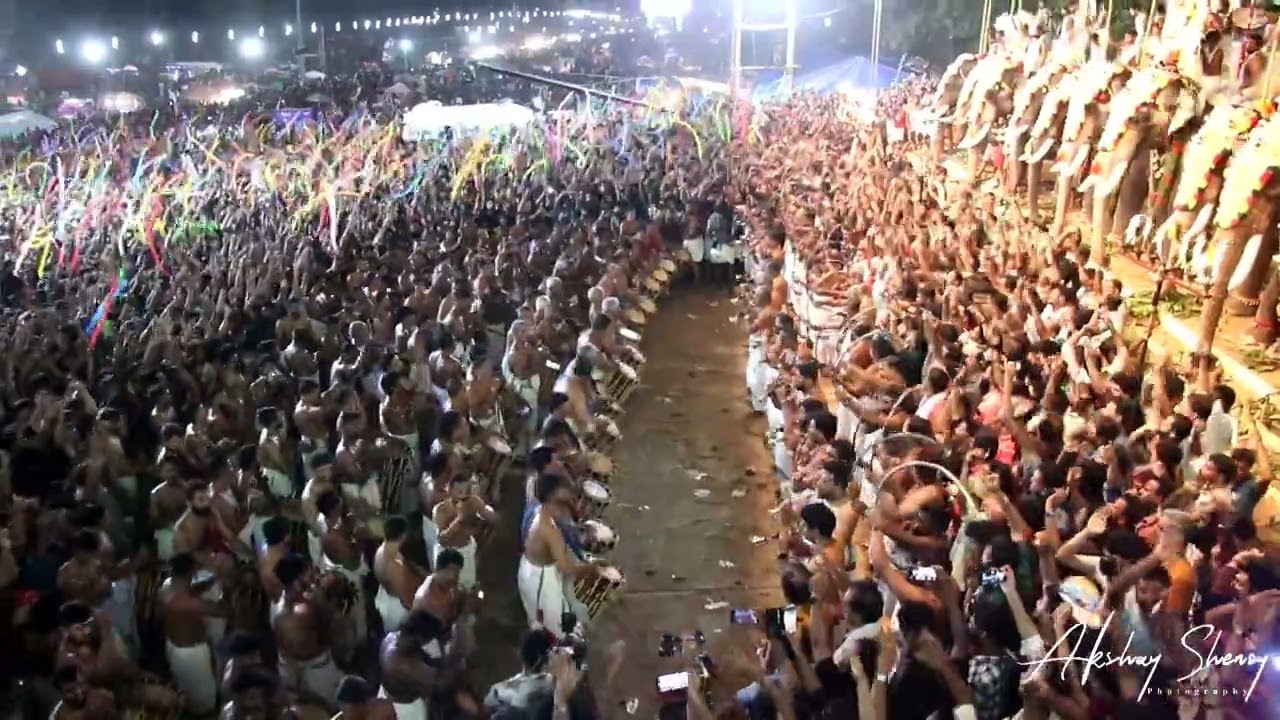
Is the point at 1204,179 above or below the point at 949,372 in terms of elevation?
above

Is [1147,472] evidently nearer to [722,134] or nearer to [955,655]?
[955,655]

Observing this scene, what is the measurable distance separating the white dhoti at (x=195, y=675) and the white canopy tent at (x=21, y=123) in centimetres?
1743

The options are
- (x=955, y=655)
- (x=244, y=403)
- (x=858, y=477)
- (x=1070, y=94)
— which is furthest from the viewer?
(x=1070, y=94)

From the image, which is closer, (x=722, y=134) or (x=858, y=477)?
(x=858, y=477)

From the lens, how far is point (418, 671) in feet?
14.0

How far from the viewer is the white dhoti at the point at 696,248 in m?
13.6

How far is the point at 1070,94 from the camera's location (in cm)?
Answer: 962

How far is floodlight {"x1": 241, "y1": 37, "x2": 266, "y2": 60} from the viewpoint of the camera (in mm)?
41594

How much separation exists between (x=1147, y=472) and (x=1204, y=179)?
3233 mm

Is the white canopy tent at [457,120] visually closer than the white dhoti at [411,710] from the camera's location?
No

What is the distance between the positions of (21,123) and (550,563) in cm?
1962

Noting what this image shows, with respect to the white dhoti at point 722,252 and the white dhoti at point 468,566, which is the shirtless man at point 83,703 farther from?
the white dhoti at point 722,252

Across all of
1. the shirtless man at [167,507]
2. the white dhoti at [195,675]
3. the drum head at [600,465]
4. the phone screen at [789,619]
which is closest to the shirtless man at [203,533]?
the shirtless man at [167,507]

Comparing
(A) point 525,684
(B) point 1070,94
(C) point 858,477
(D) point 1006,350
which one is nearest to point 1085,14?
(B) point 1070,94
